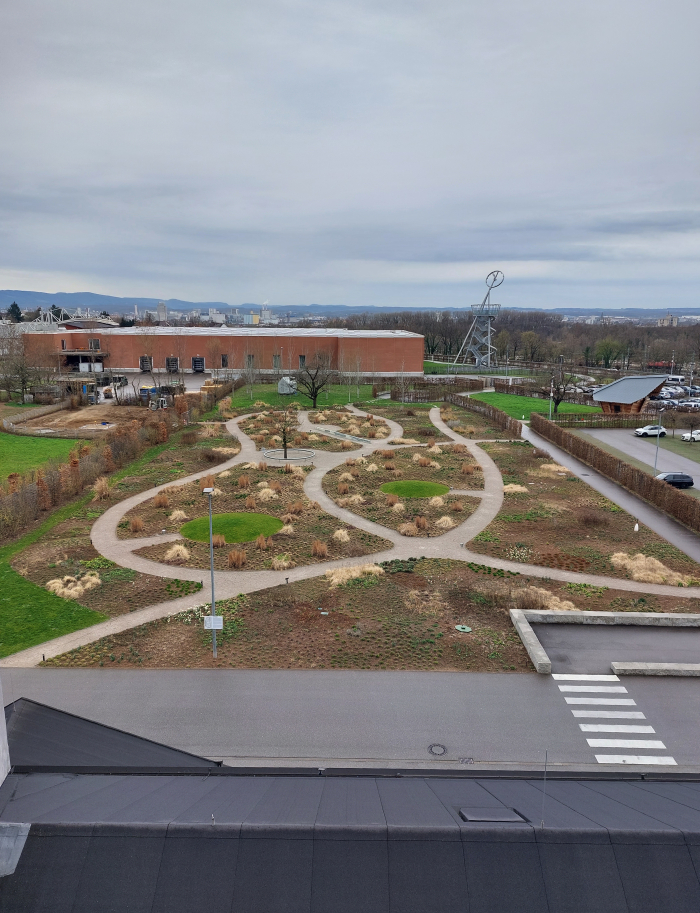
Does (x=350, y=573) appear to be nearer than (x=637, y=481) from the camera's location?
Yes

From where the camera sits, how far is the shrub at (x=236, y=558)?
71.3 feet

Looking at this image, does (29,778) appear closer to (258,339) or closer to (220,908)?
(220,908)

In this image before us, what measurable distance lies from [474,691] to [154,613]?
1010 cm

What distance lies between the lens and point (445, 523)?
26.2 metres

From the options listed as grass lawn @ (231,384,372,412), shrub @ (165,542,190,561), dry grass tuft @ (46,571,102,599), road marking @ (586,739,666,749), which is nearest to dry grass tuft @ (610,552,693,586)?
road marking @ (586,739,666,749)

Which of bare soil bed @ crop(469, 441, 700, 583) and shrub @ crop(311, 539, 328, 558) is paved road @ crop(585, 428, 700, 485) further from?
shrub @ crop(311, 539, 328, 558)

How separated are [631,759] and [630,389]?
49.1m

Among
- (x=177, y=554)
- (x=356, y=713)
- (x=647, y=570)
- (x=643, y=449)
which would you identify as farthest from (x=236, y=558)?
(x=643, y=449)

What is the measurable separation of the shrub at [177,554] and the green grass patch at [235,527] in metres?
1.65

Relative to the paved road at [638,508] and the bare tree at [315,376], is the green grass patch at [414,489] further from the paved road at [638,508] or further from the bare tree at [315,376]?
the bare tree at [315,376]

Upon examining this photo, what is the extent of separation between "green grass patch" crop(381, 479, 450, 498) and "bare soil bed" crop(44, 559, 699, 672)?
32.3 feet

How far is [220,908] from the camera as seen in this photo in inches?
207

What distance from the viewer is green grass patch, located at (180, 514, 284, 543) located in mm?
24938

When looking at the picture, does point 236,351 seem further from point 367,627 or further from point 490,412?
point 367,627
